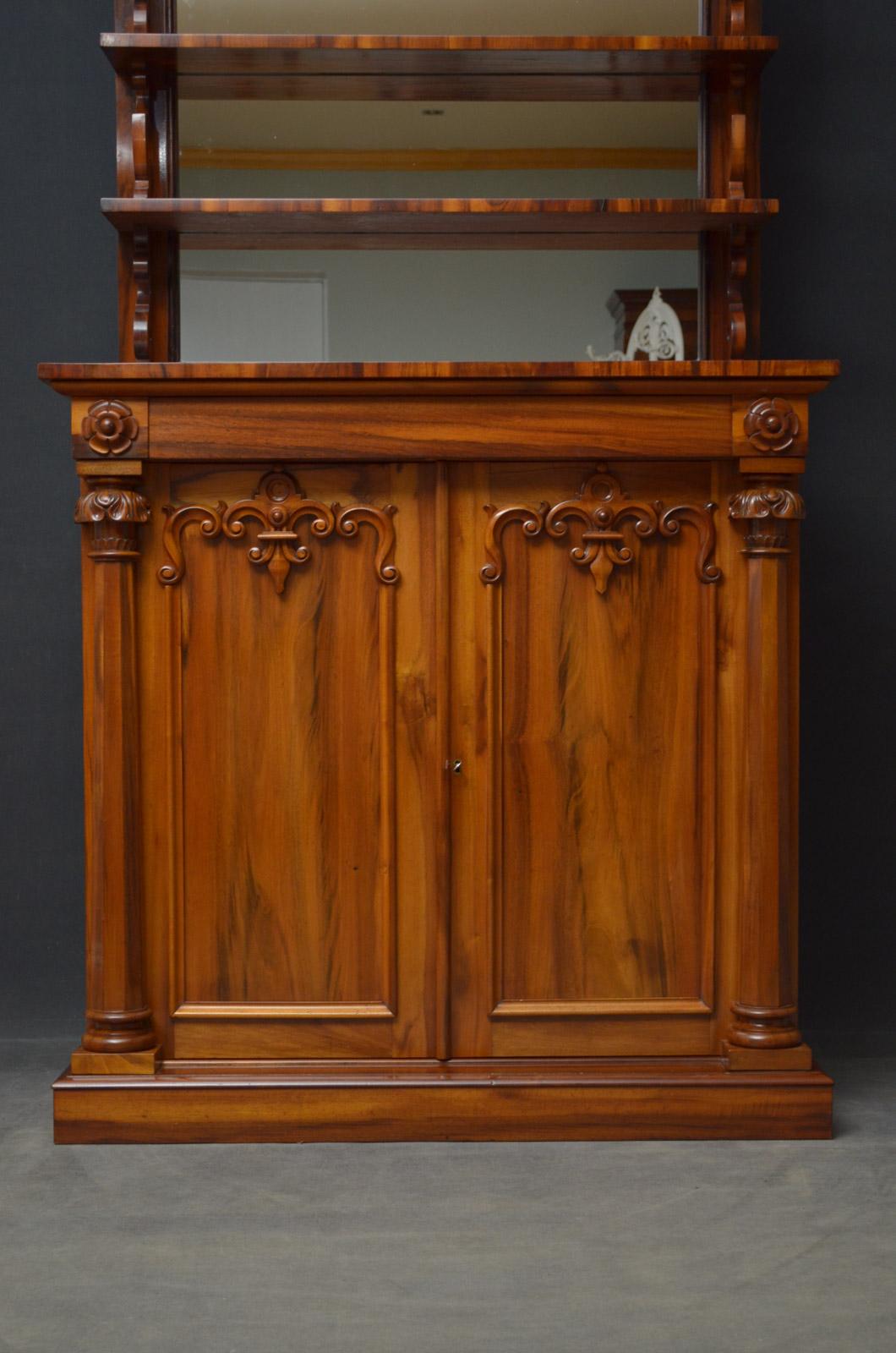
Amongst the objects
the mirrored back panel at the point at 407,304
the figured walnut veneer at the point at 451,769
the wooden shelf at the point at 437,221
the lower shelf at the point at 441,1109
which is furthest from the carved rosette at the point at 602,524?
the lower shelf at the point at 441,1109

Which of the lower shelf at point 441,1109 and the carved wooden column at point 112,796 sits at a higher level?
the carved wooden column at point 112,796

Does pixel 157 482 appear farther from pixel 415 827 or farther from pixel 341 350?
pixel 415 827

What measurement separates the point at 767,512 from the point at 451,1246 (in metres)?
1.49

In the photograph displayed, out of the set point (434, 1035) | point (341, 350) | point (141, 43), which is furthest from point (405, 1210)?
point (141, 43)

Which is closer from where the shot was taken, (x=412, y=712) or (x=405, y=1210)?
(x=405, y=1210)

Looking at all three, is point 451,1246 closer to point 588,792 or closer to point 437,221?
point 588,792

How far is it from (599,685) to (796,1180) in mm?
1009

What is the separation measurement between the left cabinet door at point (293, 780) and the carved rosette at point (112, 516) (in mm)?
78

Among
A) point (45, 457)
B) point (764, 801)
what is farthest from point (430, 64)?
point (764, 801)

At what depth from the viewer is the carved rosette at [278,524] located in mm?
2682

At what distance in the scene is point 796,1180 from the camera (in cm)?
244

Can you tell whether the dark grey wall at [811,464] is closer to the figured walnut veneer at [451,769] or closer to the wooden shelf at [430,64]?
the wooden shelf at [430,64]

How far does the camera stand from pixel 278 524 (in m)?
2.68

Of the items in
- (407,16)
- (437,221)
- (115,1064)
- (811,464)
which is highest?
(407,16)
